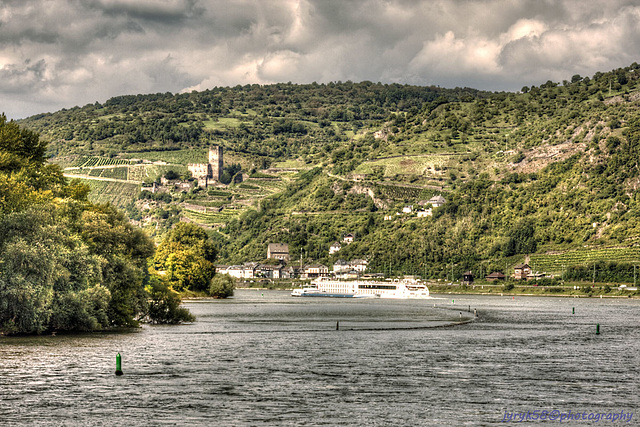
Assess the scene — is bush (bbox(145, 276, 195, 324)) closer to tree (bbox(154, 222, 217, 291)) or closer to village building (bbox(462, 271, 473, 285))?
tree (bbox(154, 222, 217, 291))

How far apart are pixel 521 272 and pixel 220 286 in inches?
2809

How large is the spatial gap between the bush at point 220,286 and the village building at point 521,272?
2609 inches

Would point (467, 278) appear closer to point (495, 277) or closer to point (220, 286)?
point (495, 277)

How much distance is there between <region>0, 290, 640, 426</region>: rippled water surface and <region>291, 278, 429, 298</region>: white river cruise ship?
91785 millimetres

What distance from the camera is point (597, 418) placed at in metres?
33.0

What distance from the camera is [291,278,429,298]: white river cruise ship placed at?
6496 inches

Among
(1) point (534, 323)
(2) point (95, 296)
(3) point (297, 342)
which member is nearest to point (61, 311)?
(2) point (95, 296)

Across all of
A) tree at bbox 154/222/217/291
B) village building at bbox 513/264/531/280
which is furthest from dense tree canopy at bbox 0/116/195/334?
village building at bbox 513/264/531/280

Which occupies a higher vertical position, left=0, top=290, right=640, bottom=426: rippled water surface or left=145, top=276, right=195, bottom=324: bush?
left=145, top=276, right=195, bottom=324: bush

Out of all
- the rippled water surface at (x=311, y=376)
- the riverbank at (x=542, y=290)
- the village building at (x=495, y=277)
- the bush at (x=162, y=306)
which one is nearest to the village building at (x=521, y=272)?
the riverbank at (x=542, y=290)

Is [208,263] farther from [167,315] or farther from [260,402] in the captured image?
[260,402]

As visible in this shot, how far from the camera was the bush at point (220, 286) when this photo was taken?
436ft

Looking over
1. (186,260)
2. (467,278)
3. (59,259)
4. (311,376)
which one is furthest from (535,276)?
(311,376)

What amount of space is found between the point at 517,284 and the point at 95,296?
126m
